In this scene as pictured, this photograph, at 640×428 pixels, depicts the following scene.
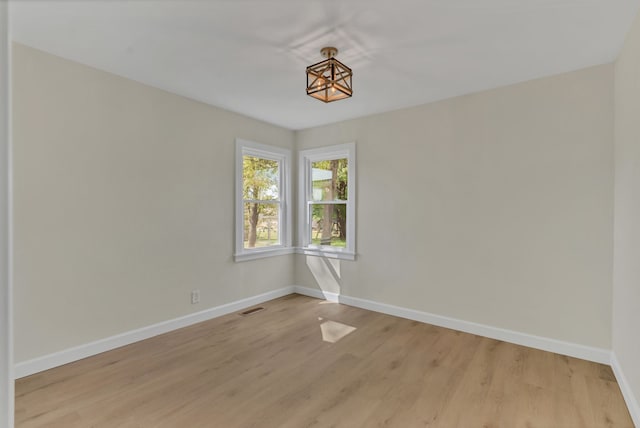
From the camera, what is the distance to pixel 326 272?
173 inches

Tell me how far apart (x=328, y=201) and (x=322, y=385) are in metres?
2.63

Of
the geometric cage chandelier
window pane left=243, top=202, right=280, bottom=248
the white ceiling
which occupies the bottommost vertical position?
window pane left=243, top=202, right=280, bottom=248

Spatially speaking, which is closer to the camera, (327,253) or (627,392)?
(627,392)

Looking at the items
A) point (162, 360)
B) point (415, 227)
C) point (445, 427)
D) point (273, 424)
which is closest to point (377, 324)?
point (415, 227)

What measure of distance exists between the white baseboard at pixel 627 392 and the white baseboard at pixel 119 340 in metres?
3.55

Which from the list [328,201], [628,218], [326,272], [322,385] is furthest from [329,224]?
[628,218]

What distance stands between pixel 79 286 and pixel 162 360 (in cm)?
93

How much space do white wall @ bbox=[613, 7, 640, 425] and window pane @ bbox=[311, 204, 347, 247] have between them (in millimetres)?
2745

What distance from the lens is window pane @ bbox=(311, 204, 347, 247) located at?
4359 millimetres

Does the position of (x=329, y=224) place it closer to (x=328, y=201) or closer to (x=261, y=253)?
(x=328, y=201)

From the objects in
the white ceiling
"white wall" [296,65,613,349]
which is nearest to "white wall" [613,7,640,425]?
"white wall" [296,65,613,349]

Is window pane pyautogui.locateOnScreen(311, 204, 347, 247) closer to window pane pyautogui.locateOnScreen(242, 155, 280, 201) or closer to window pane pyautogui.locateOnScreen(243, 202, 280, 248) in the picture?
window pane pyautogui.locateOnScreen(243, 202, 280, 248)

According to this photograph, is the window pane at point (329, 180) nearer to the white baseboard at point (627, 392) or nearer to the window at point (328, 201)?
the window at point (328, 201)

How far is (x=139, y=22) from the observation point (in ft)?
6.72
